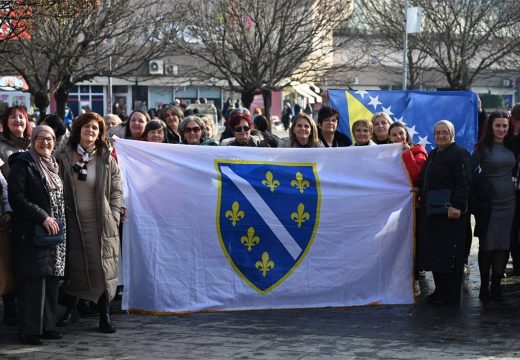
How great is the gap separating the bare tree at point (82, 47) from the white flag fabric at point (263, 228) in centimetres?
980

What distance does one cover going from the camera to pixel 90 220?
301 inches

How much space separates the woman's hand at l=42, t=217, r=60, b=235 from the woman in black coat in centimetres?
346

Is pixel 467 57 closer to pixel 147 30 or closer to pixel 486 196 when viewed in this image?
pixel 147 30

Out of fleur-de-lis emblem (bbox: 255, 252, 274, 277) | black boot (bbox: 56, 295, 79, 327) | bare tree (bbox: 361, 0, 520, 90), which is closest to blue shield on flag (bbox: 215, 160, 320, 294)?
fleur-de-lis emblem (bbox: 255, 252, 274, 277)

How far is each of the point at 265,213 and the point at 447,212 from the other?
168 centimetres

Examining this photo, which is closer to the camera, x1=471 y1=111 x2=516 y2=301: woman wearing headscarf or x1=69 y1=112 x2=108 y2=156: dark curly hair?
x1=69 y1=112 x2=108 y2=156: dark curly hair

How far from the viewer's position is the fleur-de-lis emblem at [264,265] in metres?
8.51

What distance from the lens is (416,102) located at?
11906mm

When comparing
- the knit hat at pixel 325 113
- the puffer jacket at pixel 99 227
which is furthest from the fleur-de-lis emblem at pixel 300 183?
the puffer jacket at pixel 99 227

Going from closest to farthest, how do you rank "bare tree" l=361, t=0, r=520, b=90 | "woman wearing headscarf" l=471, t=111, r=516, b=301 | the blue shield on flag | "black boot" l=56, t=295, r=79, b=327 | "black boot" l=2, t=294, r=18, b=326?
"black boot" l=56, t=295, r=79, b=327 → "black boot" l=2, t=294, r=18, b=326 → the blue shield on flag → "woman wearing headscarf" l=471, t=111, r=516, b=301 → "bare tree" l=361, t=0, r=520, b=90

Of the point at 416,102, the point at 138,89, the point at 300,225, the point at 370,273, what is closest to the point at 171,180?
the point at 300,225

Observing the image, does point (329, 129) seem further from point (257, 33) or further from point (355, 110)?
point (257, 33)

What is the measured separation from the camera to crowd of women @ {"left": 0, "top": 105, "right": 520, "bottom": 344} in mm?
7340

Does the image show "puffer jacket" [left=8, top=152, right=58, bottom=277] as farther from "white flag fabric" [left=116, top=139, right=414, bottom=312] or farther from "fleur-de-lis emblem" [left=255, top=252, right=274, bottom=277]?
"fleur-de-lis emblem" [left=255, top=252, right=274, bottom=277]
